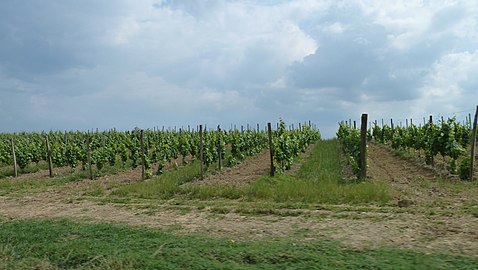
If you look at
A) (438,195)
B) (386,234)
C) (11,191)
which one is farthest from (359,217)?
(11,191)

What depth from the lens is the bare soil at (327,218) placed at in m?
6.57

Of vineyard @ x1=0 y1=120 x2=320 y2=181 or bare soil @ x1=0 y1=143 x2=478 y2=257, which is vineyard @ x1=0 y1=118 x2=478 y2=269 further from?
vineyard @ x1=0 y1=120 x2=320 y2=181

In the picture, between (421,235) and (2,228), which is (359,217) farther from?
(2,228)

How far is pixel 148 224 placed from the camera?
838 cm

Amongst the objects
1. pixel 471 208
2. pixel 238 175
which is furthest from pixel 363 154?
pixel 238 175

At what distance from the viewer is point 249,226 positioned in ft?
25.8

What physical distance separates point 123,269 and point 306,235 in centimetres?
299

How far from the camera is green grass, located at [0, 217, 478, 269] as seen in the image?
522cm

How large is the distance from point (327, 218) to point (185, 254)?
11.6 ft

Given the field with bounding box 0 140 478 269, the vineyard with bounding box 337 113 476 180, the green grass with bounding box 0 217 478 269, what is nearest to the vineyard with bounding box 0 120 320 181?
the vineyard with bounding box 337 113 476 180

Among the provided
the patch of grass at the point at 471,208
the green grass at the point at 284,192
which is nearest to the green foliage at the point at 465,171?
the green grass at the point at 284,192

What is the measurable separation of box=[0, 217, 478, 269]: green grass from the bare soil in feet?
1.66

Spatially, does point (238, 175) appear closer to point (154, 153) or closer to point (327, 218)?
point (154, 153)

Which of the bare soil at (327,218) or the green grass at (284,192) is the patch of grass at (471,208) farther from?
the green grass at (284,192)
